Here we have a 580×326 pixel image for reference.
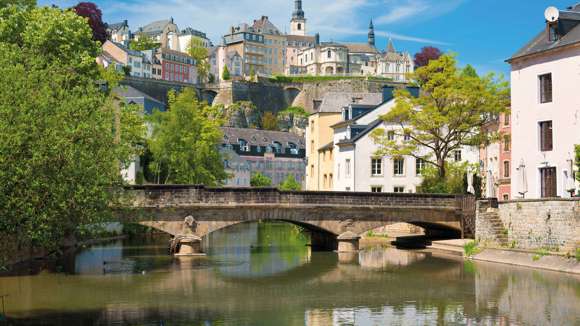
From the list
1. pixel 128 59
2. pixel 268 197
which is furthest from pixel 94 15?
pixel 268 197

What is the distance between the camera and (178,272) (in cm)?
3609

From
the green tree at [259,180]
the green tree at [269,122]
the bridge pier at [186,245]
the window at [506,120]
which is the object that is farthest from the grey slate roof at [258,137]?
the bridge pier at [186,245]

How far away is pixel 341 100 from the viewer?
7438 cm

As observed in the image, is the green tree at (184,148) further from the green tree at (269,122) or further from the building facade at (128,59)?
the green tree at (269,122)

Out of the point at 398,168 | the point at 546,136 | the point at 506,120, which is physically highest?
the point at 506,120

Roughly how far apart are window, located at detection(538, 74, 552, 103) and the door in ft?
11.0

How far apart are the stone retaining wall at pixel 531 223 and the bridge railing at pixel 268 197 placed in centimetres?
487

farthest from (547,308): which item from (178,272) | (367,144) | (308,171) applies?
(308,171)

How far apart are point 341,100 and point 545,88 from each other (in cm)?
3406

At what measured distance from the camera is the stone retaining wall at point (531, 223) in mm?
35750

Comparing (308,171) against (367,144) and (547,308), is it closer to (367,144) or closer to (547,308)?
(367,144)

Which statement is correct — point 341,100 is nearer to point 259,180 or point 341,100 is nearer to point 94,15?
point 259,180

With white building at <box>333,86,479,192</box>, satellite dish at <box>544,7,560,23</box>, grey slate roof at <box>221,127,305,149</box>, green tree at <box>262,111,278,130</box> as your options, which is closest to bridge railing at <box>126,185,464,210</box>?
satellite dish at <box>544,7,560,23</box>

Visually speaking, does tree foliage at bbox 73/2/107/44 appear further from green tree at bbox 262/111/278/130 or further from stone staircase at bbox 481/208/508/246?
stone staircase at bbox 481/208/508/246
